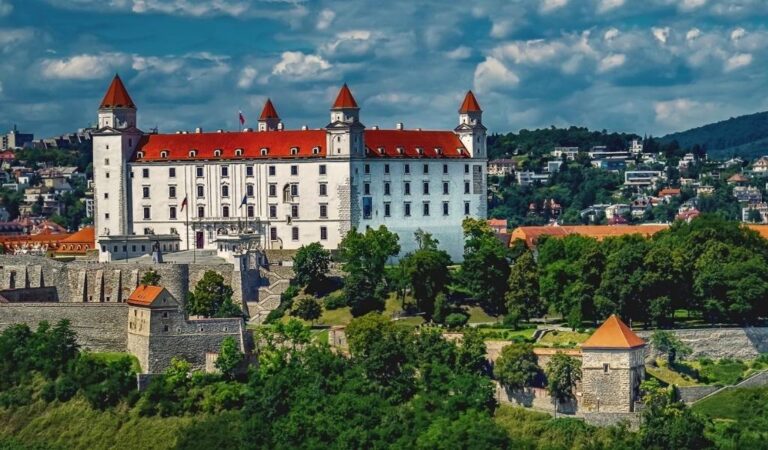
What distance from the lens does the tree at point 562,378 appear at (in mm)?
59281

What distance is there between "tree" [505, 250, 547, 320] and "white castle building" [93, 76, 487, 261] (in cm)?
1342

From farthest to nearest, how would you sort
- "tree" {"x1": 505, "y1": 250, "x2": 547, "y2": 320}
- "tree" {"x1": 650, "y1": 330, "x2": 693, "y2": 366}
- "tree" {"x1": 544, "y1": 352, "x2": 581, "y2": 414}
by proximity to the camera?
"tree" {"x1": 505, "y1": 250, "x2": 547, "y2": 320} → "tree" {"x1": 650, "y1": 330, "x2": 693, "y2": 366} → "tree" {"x1": 544, "y1": 352, "x2": 581, "y2": 414}

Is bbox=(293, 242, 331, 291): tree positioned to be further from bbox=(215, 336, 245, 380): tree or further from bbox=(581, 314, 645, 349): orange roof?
bbox=(581, 314, 645, 349): orange roof

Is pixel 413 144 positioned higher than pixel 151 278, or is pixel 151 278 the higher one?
pixel 413 144

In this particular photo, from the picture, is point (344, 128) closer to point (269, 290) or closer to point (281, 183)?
point (281, 183)

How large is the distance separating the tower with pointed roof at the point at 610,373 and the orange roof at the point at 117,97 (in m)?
34.6

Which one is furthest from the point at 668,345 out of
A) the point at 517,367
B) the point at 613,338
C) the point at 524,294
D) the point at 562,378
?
the point at 524,294

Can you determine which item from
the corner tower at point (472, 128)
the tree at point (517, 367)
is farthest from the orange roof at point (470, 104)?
the tree at point (517, 367)

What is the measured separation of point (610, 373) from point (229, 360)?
15299 millimetres

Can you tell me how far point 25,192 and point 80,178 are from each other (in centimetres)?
1081

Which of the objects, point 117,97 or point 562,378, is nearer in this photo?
point 562,378

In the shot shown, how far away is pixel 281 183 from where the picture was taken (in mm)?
83875

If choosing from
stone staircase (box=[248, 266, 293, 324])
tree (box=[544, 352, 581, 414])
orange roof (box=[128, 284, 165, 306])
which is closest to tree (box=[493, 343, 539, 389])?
tree (box=[544, 352, 581, 414])

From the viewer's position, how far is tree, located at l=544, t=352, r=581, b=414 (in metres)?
59.3
